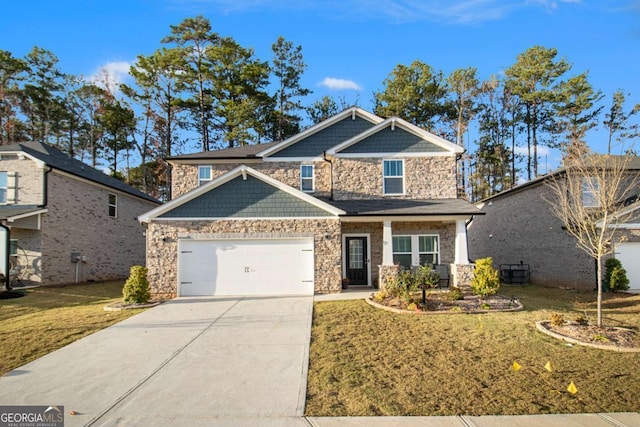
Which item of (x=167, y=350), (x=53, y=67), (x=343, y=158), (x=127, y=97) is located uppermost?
(x=53, y=67)

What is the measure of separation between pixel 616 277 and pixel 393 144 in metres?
10.0

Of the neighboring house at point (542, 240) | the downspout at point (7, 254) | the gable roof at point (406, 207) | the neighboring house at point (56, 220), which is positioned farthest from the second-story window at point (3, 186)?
the neighboring house at point (542, 240)

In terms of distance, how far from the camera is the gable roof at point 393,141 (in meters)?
15.7

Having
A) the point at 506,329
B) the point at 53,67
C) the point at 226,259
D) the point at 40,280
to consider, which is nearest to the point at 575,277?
the point at 506,329

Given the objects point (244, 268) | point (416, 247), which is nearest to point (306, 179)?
point (244, 268)

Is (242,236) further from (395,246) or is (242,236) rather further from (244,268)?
(395,246)

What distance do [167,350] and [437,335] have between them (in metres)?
5.54

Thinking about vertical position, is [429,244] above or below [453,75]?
below

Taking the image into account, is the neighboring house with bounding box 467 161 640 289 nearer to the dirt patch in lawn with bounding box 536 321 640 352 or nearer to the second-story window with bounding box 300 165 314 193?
the dirt patch in lawn with bounding box 536 321 640 352

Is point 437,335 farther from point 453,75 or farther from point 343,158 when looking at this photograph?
point 453,75

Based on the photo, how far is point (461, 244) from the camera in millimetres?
13766

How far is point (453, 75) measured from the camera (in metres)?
30.9

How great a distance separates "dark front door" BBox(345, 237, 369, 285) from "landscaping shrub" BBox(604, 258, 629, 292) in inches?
370

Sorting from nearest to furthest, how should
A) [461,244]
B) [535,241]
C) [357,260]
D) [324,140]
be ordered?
[461,244]
[357,260]
[324,140]
[535,241]
